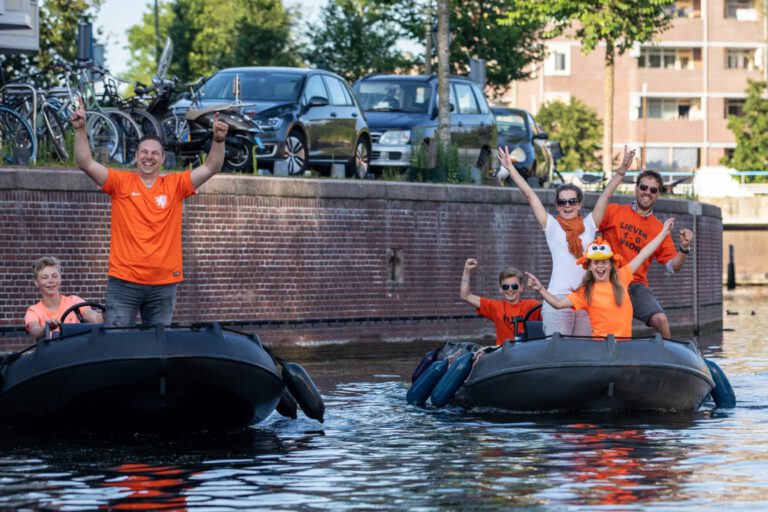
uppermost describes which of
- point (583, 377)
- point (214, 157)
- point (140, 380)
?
point (214, 157)

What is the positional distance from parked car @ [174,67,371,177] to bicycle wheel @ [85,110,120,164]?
1.61 meters

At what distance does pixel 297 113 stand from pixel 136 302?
10905 millimetres

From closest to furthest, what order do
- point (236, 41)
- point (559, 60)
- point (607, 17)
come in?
point (607, 17), point (236, 41), point (559, 60)

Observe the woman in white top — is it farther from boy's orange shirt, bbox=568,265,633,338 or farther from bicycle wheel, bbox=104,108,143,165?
bicycle wheel, bbox=104,108,143,165

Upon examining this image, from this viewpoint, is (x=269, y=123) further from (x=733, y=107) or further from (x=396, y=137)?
(x=733, y=107)

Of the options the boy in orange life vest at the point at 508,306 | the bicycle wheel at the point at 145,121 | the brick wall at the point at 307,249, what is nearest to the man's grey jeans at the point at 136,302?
the boy in orange life vest at the point at 508,306

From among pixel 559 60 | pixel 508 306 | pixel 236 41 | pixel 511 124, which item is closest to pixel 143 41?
pixel 559 60

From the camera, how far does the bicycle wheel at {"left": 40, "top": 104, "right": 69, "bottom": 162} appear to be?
65.8ft

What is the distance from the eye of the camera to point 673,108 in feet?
277

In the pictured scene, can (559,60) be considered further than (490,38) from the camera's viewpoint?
Yes

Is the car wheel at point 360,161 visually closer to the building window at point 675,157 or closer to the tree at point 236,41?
the tree at point 236,41

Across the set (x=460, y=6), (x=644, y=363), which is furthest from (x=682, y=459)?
(x=460, y=6)

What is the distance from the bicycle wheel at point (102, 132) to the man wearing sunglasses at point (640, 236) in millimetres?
8409

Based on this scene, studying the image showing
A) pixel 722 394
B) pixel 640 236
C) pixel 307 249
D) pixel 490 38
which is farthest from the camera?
pixel 490 38
